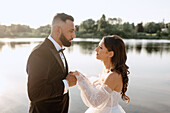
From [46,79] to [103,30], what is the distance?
94555mm

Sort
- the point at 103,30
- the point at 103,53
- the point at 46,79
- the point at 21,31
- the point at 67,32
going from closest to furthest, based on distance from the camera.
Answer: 1. the point at 46,79
2. the point at 67,32
3. the point at 103,53
4. the point at 103,30
5. the point at 21,31

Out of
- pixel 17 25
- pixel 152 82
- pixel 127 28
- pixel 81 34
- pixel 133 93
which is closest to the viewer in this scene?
pixel 133 93

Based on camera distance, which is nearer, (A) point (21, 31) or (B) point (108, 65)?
(B) point (108, 65)

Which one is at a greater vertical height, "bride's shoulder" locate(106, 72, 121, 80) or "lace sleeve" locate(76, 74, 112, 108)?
"bride's shoulder" locate(106, 72, 121, 80)

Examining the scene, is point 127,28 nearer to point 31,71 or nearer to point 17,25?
point 17,25

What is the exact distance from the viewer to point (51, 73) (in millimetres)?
2707

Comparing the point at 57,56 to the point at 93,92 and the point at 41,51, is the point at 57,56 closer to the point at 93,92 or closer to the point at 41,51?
the point at 41,51

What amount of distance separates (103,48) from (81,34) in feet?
334

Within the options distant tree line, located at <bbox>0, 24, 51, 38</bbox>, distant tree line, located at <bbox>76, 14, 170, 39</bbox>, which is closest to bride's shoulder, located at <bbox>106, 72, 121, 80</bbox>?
distant tree line, located at <bbox>76, 14, 170, 39</bbox>

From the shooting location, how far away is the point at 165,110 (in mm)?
8016

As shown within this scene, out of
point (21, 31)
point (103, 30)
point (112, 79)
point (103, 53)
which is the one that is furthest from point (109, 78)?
point (21, 31)

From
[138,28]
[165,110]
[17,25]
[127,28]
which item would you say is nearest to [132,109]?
[165,110]

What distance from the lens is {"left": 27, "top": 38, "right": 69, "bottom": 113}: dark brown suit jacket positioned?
101 inches

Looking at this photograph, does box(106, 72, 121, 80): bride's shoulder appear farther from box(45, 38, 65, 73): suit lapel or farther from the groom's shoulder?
the groom's shoulder
